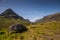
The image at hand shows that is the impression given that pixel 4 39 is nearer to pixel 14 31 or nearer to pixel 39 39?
pixel 14 31

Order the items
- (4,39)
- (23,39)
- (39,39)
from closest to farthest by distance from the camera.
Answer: (39,39), (23,39), (4,39)

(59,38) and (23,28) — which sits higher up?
(23,28)

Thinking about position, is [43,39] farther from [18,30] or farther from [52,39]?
[18,30]

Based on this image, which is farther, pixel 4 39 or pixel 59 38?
pixel 4 39

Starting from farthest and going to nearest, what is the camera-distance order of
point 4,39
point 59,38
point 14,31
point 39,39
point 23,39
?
point 14,31
point 4,39
point 23,39
point 39,39
point 59,38

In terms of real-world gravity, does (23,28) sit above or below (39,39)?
above

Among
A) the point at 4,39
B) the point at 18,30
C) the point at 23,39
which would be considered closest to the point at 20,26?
the point at 18,30

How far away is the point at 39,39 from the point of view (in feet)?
131

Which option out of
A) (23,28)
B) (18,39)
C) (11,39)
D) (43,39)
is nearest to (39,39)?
(43,39)

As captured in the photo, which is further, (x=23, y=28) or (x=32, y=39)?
(x=23, y=28)

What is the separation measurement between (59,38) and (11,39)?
58.6 ft

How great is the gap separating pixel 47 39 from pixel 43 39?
1658 mm

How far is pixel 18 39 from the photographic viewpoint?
→ 4416 cm

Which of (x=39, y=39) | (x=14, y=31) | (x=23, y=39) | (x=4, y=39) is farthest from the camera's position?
(x=14, y=31)
